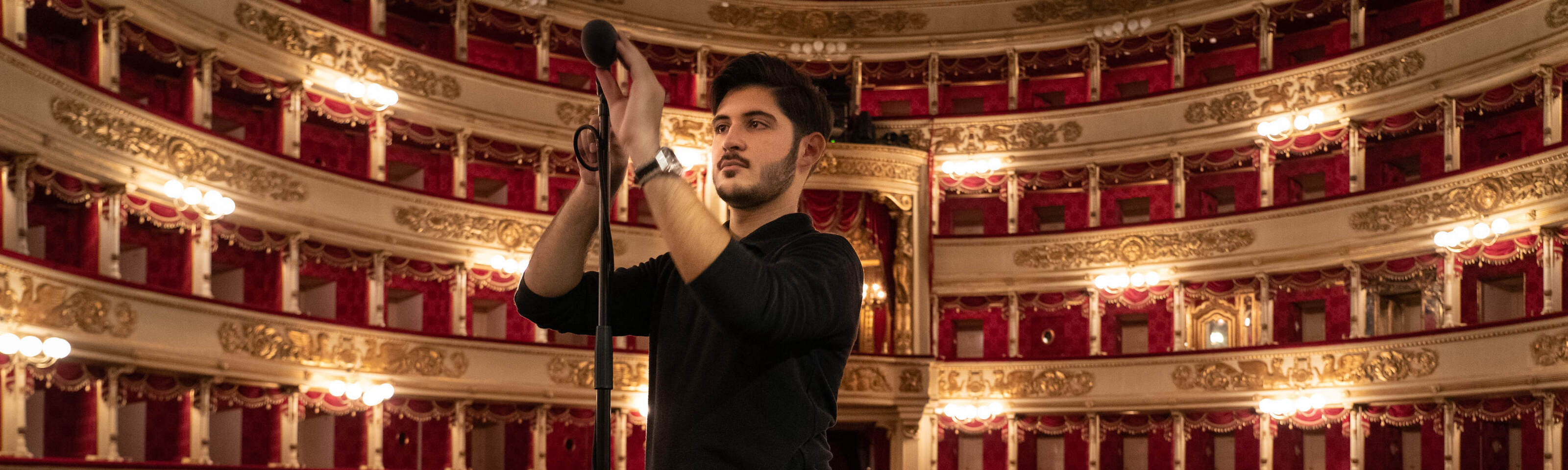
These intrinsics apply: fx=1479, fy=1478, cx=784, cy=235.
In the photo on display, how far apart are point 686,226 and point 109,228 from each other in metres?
21.9

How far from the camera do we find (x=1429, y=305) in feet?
93.3

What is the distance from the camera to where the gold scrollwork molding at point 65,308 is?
746 inches

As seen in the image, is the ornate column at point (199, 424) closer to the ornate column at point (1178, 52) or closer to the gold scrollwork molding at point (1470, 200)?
the ornate column at point (1178, 52)

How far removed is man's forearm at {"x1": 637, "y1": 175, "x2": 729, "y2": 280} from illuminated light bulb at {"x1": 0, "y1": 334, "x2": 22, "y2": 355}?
18682mm

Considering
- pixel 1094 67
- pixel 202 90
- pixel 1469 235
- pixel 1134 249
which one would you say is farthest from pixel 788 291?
pixel 1094 67

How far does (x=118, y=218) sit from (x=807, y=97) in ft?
70.5

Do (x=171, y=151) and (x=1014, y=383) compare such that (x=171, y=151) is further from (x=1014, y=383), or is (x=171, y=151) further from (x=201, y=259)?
(x=1014, y=383)

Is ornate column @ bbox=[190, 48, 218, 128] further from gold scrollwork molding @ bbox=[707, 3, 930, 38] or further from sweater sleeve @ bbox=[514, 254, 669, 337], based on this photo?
sweater sleeve @ bbox=[514, 254, 669, 337]

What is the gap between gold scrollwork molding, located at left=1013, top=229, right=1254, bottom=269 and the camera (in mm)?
30109

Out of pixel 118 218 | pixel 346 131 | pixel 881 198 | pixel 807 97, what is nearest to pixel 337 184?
pixel 346 131

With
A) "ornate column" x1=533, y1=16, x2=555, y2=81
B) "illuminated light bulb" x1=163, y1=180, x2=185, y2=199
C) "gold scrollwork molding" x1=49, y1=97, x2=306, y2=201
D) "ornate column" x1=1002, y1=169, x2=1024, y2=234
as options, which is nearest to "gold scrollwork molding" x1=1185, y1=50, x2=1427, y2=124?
"ornate column" x1=1002, y1=169, x2=1024, y2=234

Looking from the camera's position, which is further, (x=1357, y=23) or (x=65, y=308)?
(x=1357, y=23)

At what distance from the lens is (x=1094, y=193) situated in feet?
106

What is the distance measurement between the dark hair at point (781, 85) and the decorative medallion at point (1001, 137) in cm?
2978
